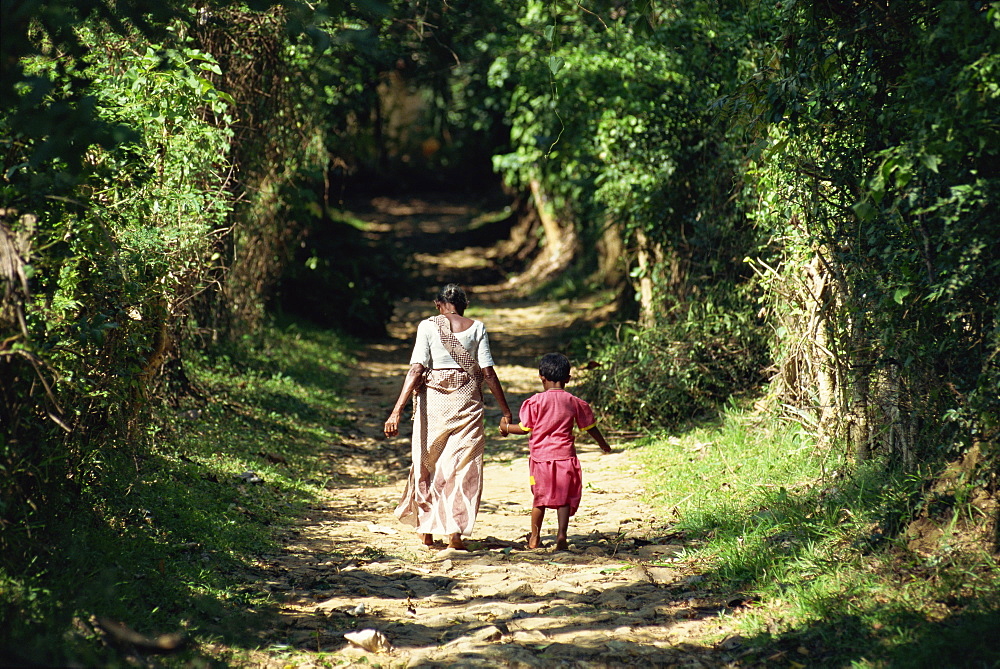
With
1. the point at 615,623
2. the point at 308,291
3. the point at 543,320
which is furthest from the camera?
the point at 543,320

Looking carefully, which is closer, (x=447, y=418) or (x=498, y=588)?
(x=498, y=588)

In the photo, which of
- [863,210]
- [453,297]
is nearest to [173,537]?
[453,297]

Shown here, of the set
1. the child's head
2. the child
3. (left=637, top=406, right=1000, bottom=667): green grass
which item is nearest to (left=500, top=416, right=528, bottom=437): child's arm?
the child

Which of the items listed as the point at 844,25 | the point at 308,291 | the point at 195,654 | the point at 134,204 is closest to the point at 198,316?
the point at 134,204

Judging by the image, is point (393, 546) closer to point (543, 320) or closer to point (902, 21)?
point (902, 21)

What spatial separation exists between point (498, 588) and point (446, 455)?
123cm

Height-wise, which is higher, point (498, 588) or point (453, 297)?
point (453, 297)

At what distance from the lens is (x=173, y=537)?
575 cm

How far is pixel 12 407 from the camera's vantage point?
14.7 feet

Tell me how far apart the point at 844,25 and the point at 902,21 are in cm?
51

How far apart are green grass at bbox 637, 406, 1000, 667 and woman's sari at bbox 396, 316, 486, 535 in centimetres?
152

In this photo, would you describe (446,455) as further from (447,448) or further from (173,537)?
(173,537)

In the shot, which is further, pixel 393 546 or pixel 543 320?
pixel 543 320

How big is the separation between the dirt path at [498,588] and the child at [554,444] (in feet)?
1.02
